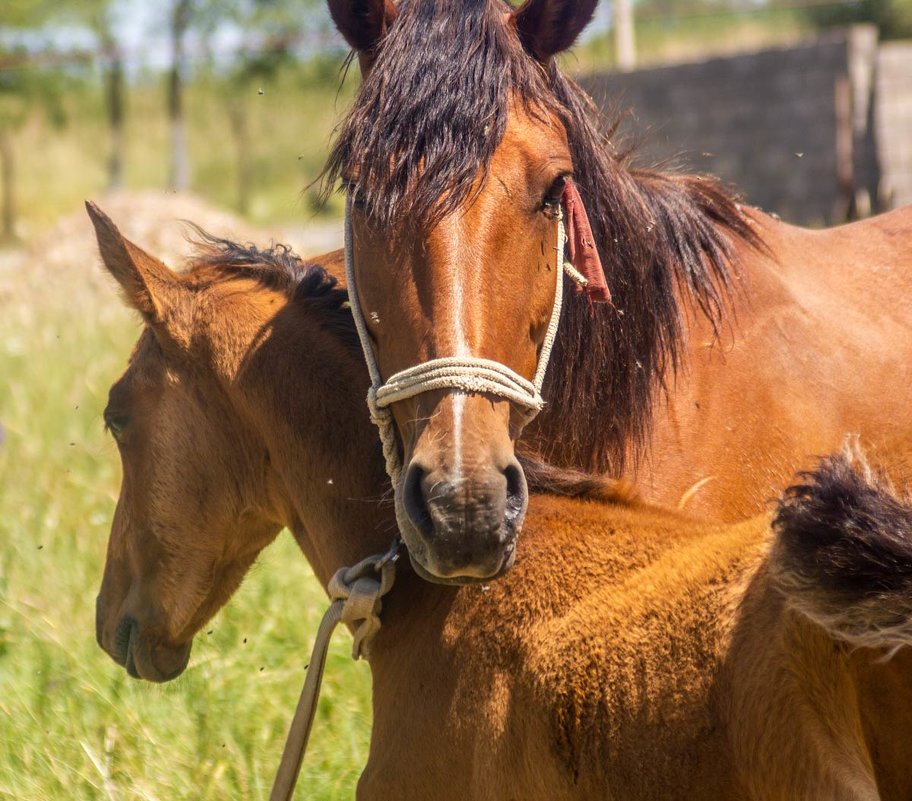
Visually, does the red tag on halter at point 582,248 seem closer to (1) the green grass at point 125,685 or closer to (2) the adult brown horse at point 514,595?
(2) the adult brown horse at point 514,595

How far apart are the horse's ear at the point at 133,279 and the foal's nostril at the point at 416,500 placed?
1022 mm

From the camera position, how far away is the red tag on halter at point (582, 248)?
2.57 meters

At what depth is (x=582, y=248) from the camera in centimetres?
261

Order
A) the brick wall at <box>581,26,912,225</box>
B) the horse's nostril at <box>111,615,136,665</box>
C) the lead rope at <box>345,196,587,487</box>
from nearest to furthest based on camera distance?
the lead rope at <box>345,196,587,487</box> → the horse's nostril at <box>111,615,136,665</box> → the brick wall at <box>581,26,912,225</box>

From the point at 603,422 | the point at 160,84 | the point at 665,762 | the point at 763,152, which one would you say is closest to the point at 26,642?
the point at 603,422

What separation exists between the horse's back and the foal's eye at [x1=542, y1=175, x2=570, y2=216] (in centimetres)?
66

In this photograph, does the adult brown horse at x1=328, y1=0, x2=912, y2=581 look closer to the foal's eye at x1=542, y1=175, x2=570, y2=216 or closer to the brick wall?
the foal's eye at x1=542, y1=175, x2=570, y2=216

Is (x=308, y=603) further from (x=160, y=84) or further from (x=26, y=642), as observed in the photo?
(x=160, y=84)

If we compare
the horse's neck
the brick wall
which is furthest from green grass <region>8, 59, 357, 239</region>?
the horse's neck

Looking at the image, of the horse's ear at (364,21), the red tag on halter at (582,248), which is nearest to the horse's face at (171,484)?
the horse's ear at (364,21)

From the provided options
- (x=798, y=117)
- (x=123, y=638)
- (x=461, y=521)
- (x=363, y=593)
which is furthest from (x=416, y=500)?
(x=798, y=117)

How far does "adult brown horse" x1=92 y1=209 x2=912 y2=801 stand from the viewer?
1.50 m

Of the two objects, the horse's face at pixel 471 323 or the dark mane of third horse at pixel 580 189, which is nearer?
the horse's face at pixel 471 323

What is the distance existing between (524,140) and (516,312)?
1.29 ft
